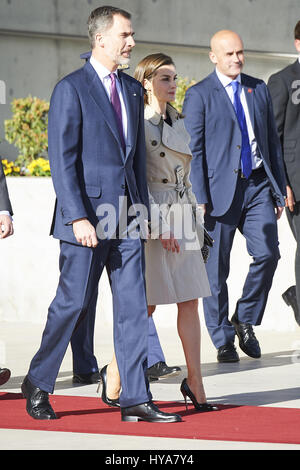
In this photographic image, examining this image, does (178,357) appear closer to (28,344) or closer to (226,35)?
(28,344)

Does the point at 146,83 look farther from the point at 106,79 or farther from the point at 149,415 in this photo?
the point at 149,415

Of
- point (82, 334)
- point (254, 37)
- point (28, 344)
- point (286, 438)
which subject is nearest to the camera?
point (286, 438)

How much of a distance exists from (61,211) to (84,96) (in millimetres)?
542

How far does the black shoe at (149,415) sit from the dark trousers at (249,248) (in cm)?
236

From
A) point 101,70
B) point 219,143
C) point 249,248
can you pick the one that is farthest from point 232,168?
point 101,70

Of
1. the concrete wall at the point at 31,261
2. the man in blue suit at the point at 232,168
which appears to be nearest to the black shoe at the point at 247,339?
the man in blue suit at the point at 232,168

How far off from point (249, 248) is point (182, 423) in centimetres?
262

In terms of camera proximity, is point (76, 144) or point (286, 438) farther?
point (76, 144)

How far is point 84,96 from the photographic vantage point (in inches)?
220

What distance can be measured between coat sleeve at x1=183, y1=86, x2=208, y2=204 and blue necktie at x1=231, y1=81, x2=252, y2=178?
0.78ft

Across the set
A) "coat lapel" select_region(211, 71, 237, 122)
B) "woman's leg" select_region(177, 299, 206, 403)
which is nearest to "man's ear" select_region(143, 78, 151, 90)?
"woman's leg" select_region(177, 299, 206, 403)

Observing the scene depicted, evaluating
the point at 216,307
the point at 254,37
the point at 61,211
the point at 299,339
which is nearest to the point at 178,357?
the point at 216,307

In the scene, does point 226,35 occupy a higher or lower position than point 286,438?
higher

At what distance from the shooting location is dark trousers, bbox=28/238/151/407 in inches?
219
